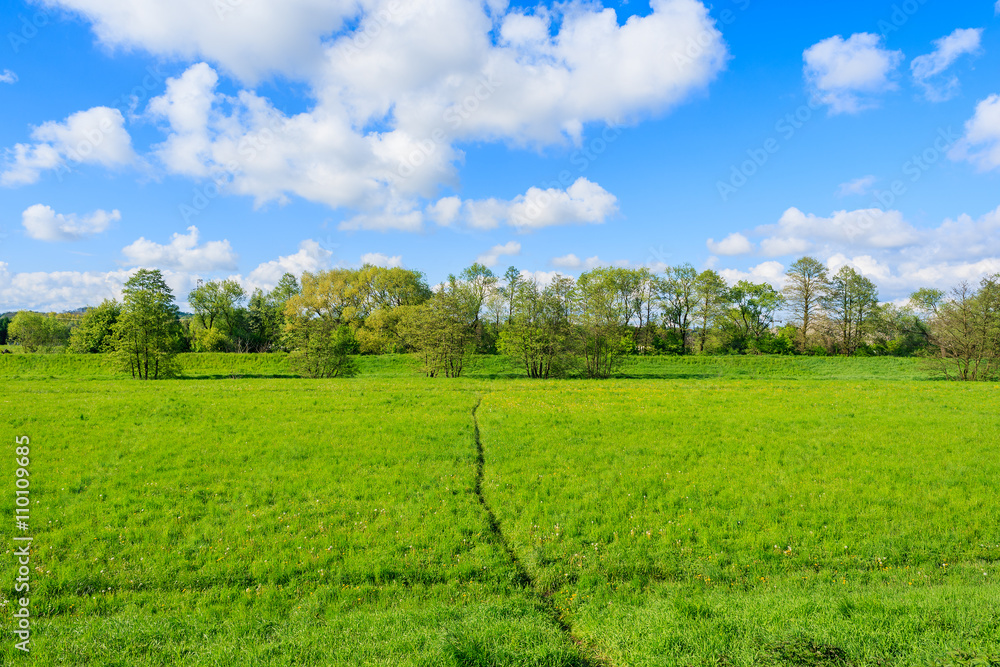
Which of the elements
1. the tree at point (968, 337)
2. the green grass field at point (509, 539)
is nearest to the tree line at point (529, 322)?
the tree at point (968, 337)

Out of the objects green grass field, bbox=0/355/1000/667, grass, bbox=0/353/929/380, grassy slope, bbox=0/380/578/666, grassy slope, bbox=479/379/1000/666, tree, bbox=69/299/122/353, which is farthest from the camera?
tree, bbox=69/299/122/353

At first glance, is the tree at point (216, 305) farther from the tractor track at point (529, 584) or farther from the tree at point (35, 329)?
the tractor track at point (529, 584)

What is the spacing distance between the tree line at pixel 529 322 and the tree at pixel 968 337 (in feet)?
0.37

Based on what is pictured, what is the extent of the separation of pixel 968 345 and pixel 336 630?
190ft

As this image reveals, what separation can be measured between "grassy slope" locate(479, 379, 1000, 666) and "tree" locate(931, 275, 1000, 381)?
30921mm

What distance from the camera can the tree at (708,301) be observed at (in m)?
78.0

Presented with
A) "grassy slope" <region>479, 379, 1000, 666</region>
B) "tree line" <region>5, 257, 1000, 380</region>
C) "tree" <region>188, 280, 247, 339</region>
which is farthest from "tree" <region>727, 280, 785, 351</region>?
"tree" <region>188, 280, 247, 339</region>

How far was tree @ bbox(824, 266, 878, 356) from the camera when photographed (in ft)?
246

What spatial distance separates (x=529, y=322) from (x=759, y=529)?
4008cm

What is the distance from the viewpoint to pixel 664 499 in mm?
12297

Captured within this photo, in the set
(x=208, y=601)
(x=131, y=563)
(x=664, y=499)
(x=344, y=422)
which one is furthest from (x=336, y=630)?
(x=344, y=422)

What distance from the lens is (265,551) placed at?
32.4 feet

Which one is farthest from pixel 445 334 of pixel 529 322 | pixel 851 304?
pixel 851 304

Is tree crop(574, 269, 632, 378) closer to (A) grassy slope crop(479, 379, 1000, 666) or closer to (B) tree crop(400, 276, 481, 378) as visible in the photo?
(B) tree crop(400, 276, 481, 378)
